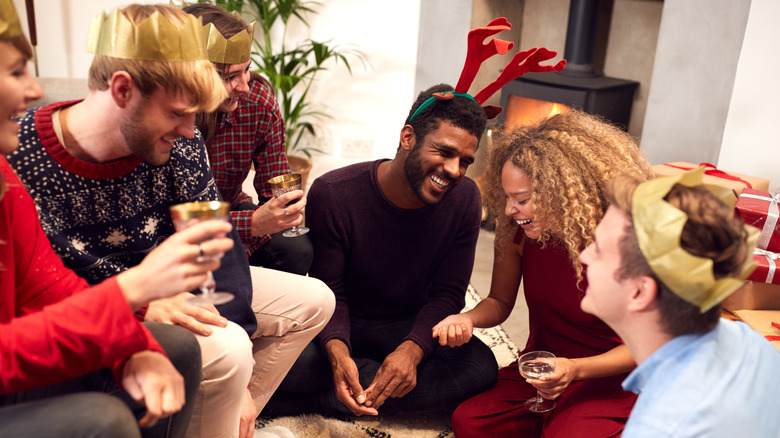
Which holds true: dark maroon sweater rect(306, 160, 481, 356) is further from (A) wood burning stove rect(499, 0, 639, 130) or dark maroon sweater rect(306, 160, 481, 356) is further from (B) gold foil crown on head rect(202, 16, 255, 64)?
(A) wood burning stove rect(499, 0, 639, 130)

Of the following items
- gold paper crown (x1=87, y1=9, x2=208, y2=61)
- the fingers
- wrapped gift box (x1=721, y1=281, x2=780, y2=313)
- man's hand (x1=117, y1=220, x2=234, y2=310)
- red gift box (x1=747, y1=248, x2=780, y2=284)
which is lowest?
wrapped gift box (x1=721, y1=281, x2=780, y2=313)

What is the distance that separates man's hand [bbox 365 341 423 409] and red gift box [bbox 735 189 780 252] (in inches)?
45.0

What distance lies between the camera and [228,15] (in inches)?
82.8

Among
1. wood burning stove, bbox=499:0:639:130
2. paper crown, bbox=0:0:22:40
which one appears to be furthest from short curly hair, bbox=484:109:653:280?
wood burning stove, bbox=499:0:639:130

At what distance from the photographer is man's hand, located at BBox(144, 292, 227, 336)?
1453 mm

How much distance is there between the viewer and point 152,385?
44.0 inches

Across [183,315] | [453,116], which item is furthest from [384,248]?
[183,315]

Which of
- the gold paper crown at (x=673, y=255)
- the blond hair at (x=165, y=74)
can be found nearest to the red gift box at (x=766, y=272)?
the gold paper crown at (x=673, y=255)

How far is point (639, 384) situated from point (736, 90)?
2136 millimetres

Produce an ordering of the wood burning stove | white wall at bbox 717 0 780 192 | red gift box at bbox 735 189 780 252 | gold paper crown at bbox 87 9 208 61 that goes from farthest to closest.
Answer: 1. the wood burning stove
2. white wall at bbox 717 0 780 192
3. red gift box at bbox 735 189 780 252
4. gold paper crown at bbox 87 9 208 61

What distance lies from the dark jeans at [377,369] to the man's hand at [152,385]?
0.90 metres

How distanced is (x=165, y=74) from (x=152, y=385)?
62 cm

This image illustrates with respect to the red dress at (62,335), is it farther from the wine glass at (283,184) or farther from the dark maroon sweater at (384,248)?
the dark maroon sweater at (384,248)

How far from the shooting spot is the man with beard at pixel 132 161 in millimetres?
1353
